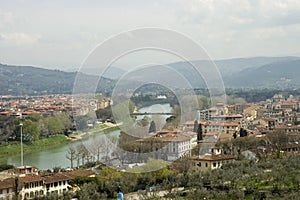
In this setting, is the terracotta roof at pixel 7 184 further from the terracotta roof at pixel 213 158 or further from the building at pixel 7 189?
the terracotta roof at pixel 213 158

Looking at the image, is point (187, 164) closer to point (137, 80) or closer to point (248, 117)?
point (137, 80)

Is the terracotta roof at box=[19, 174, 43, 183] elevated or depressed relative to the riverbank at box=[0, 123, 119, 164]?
elevated

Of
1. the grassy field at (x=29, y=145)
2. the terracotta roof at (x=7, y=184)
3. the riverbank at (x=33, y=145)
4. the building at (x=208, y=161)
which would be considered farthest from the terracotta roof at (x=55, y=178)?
the grassy field at (x=29, y=145)

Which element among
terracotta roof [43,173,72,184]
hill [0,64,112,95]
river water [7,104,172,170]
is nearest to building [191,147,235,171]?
river water [7,104,172,170]

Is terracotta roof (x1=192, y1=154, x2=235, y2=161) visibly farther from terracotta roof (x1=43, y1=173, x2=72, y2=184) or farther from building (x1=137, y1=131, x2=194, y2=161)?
terracotta roof (x1=43, y1=173, x2=72, y2=184)

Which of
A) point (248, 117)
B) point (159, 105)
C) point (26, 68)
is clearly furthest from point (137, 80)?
point (26, 68)

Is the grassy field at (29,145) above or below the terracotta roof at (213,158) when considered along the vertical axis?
below

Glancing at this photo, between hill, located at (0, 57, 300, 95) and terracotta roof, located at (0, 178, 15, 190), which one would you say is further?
hill, located at (0, 57, 300, 95)

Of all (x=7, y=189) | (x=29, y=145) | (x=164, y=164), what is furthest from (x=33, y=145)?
(x=164, y=164)
